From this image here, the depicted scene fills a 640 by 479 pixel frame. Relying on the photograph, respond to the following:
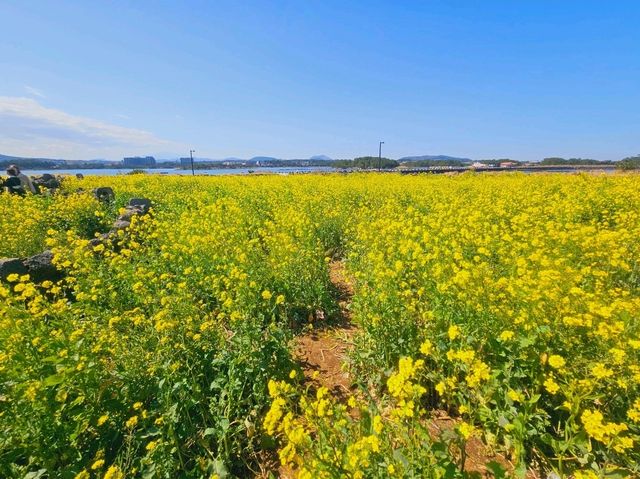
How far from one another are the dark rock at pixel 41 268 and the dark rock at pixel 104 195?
26.6ft

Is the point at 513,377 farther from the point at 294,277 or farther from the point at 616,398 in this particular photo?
the point at 294,277

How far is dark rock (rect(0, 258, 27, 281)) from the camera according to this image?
488cm

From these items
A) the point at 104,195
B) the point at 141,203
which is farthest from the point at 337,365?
the point at 104,195

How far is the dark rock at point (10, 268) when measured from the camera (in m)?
4.88

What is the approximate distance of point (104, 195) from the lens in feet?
43.7

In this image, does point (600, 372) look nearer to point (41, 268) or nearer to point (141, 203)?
point (41, 268)

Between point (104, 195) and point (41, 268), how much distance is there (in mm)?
9324

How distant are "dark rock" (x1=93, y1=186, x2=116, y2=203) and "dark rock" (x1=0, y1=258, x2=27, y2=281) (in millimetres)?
8461

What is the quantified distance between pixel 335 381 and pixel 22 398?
2.67 metres

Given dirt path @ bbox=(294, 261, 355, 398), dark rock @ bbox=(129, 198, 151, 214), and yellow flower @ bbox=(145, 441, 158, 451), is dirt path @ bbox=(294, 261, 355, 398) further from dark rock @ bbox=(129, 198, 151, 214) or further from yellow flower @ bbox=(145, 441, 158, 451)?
dark rock @ bbox=(129, 198, 151, 214)

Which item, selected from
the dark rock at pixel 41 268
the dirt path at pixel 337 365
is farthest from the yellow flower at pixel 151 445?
the dark rock at pixel 41 268

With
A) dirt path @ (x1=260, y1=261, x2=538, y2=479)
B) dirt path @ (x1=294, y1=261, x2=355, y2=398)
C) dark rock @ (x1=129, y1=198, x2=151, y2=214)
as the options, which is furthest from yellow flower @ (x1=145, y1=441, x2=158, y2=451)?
dark rock @ (x1=129, y1=198, x2=151, y2=214)

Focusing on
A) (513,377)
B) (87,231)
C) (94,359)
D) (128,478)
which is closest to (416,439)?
(513,377)

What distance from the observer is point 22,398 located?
7.09 feet
